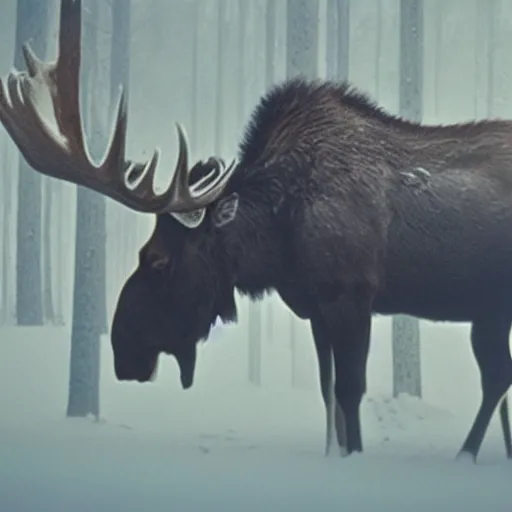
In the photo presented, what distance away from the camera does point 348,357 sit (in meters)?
2.76

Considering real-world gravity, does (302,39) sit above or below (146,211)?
above

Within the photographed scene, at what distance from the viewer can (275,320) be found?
2.76 metres

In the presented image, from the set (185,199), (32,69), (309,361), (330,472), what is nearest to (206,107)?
(185,199)

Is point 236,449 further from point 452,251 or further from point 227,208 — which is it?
point 452,251

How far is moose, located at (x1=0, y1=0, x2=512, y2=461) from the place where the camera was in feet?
8.99

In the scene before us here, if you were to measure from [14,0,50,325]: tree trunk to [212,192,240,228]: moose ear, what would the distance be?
1.34 feet

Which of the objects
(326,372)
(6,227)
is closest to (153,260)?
(6,227)

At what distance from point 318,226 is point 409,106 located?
0.35m

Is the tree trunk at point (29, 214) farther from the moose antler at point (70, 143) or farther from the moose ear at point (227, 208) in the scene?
the moose ear at point (227, 208)

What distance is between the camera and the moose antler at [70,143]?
271 cm

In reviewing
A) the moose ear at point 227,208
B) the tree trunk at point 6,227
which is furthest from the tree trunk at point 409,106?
the tree trunk at point 6,227

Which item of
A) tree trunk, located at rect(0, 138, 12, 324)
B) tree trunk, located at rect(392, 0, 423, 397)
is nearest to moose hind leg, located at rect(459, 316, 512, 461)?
tree trunk, located at rect(392, 0, 423, 397)

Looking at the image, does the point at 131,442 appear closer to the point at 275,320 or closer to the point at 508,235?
the point at 275,320

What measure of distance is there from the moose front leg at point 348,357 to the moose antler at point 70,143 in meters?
0.38
